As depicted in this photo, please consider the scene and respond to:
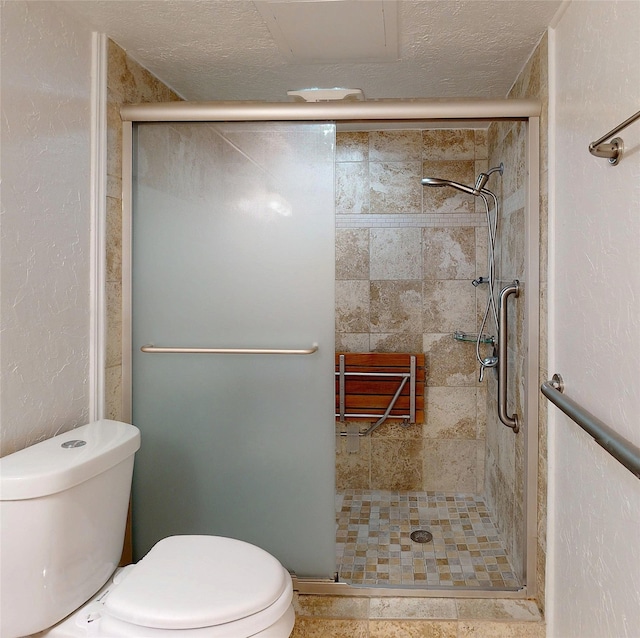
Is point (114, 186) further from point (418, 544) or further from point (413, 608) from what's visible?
point (418, 544)

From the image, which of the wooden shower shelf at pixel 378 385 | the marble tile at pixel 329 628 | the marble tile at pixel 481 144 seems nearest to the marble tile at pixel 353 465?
the wooden shower shelf at pixel 378 385

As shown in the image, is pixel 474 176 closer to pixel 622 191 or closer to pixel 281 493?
pixel 622 191

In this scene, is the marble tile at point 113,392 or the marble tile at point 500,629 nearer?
the marble tile at point 500,629

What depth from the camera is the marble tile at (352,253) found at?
2.75 m

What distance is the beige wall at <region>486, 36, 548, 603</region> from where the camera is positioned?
5.30ft

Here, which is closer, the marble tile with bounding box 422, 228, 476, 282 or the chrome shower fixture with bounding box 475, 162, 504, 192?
the chrome shower fixture with bounding box 475, 162, 504, 192

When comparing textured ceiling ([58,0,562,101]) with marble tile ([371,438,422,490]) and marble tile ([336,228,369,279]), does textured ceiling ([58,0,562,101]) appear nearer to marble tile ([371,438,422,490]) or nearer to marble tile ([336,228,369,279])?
marble tile ([336,228,369,279])

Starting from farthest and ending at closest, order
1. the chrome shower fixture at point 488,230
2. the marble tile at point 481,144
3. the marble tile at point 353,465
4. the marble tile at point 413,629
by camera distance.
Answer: the marble tile at point 353,465 → the marble tile at point 481,144 → the chrome shower fixture at point 488,230 → the marble tile at point 413,629

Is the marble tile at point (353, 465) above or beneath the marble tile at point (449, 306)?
beneath

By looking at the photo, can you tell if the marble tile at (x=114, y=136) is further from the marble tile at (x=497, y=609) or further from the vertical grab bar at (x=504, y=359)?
the marble tile at (x=497, y=609)

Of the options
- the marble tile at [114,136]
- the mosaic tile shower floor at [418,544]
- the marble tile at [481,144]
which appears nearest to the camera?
the marble tile at [114,136]

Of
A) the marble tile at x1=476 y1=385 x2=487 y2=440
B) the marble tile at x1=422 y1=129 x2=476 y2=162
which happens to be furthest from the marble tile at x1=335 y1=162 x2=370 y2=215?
the marble tile at x1=476 y1=385 x2=487 y2=440

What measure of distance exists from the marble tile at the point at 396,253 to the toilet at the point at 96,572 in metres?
1.74

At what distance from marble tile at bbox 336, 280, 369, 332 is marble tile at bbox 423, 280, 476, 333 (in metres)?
0.32
